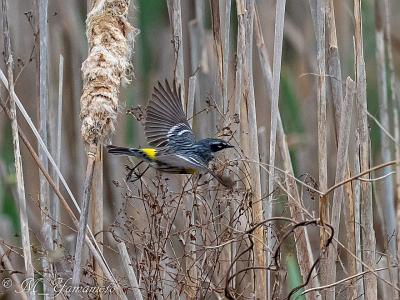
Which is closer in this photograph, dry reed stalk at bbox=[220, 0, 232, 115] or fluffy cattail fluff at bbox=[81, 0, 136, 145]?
fluffy cattail fluff at bbox=[81, 0, 136, 145]

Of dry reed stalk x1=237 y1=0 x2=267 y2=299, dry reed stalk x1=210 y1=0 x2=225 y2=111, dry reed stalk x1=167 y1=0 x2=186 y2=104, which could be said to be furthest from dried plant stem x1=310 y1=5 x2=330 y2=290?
dry reed stalk x1=167 y1=0 x2=186 y2=104

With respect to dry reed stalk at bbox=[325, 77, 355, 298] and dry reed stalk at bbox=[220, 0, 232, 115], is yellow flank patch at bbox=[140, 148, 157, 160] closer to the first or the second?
dry reed stalk at bbox=[220, 0, 232, 115]

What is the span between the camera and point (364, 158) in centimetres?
238

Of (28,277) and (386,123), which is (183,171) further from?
(386,123)

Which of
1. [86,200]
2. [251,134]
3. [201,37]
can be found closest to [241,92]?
[251,134]

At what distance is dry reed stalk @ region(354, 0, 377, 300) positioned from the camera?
234cm

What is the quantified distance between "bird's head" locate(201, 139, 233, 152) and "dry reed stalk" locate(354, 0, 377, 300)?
386 mm

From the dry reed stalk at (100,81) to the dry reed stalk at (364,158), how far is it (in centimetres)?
69

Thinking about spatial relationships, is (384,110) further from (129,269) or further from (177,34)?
(129,269)

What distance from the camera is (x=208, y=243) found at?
2240 millimetres

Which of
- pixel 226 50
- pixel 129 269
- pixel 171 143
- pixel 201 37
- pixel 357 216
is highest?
pixel 201 37

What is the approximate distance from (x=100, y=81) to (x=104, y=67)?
0.13 ft

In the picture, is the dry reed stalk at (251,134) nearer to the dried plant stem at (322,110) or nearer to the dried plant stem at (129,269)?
the dried plant stem at (322,110)

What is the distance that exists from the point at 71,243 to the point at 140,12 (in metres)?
0.92
